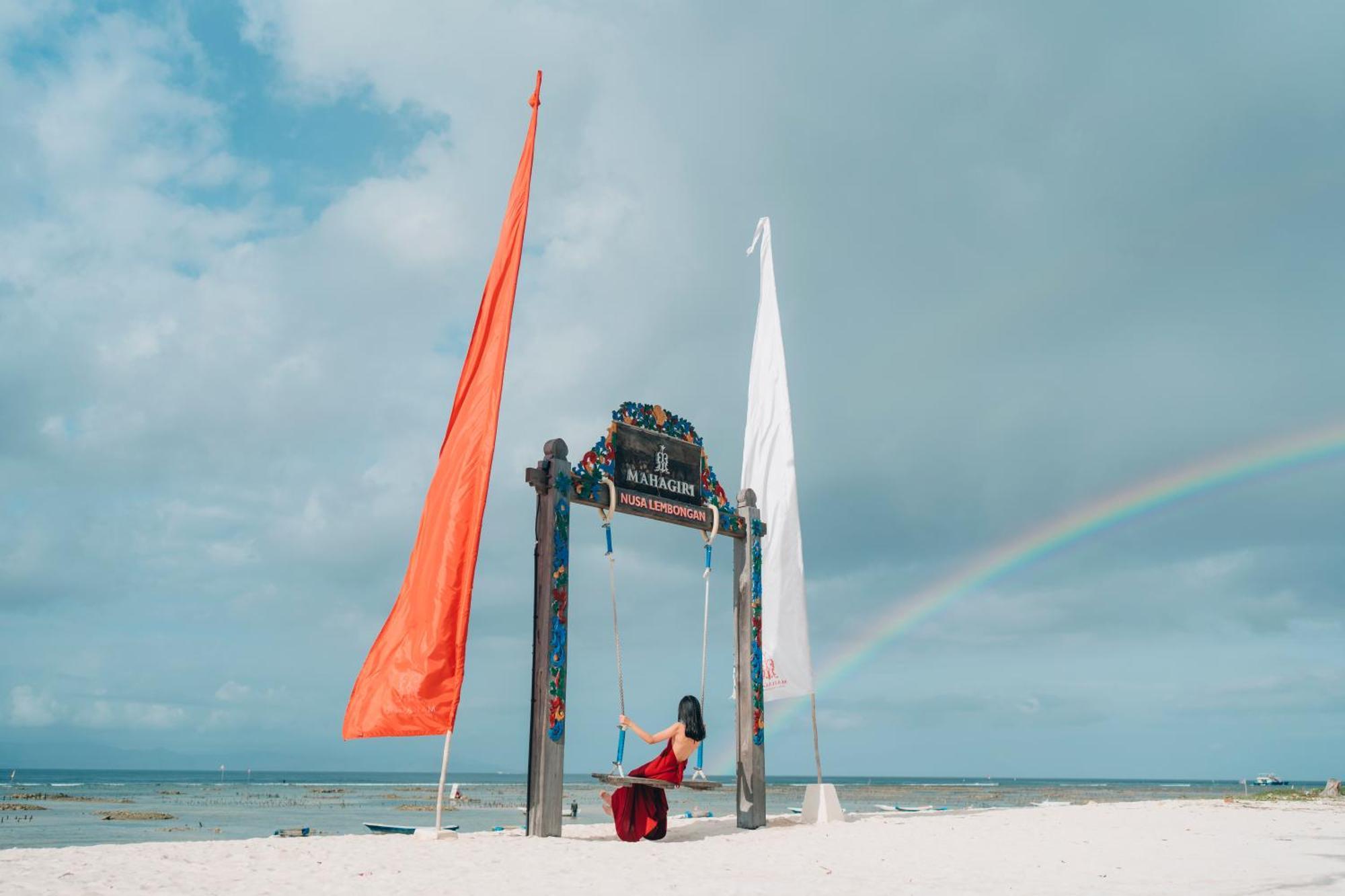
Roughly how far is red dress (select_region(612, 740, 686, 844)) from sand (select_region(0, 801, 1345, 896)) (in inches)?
12.3

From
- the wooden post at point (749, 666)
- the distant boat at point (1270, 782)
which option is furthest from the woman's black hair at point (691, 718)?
the distant boat at point (1270, 782)

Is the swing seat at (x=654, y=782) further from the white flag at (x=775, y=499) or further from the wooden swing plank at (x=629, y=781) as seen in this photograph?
the white flag at (x=775, y=499)

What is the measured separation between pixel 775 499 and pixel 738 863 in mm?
7198

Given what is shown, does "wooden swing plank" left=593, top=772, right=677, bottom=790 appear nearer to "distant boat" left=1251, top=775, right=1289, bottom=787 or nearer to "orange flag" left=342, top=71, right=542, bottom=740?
"orange flag" left=342, top=71, right=542, bottom=740

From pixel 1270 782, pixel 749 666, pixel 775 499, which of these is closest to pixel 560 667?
pixel 749 666

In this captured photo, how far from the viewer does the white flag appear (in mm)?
14914

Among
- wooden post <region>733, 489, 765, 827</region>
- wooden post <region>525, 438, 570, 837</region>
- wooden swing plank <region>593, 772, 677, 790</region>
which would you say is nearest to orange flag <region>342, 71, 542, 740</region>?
wooden post <region>525, 438, 570, 837</region>

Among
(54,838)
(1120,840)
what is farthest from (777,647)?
(54,838)

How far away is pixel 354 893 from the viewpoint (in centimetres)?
751

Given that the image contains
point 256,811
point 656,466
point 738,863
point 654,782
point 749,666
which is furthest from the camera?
point 256,811

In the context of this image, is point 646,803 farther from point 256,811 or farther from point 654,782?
point 256,811

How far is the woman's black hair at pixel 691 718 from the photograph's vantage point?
11734 millimetres

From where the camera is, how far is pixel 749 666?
14453mm

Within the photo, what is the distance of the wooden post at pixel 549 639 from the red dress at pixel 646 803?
0.79 meters
